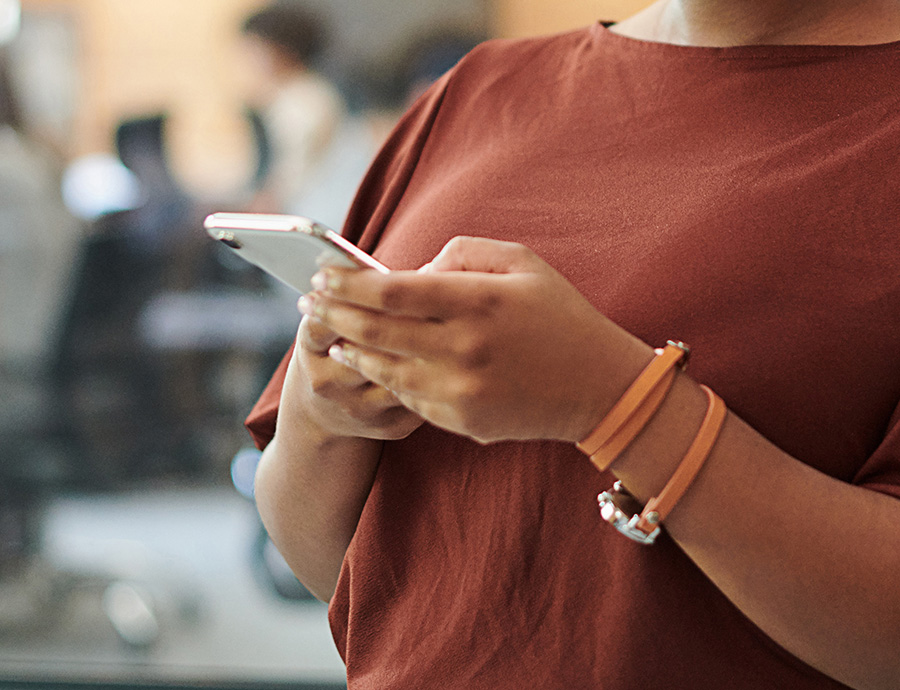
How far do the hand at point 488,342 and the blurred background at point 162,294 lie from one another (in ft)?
4.73

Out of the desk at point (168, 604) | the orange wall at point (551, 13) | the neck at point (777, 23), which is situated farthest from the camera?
the desk at point (168, 604)

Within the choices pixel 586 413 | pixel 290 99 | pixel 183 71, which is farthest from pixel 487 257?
pixel 183 71

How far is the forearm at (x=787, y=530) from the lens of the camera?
486 millimetres

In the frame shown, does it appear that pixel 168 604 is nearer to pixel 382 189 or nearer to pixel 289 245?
pixel 382 189

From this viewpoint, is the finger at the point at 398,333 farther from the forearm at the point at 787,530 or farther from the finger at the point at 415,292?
the forearm at the point at 787,530

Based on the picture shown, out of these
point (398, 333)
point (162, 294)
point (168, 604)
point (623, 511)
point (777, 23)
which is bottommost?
point (168, 604)

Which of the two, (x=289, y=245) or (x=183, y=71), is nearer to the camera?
(x=289, y=245)

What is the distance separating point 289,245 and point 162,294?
1.80 metres

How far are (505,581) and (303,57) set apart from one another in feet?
5.47

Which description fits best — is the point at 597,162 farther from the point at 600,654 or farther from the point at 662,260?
the point at 600,654

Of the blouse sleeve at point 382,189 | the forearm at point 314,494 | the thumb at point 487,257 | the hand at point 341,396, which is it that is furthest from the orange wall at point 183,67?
the thumb at point 487,257

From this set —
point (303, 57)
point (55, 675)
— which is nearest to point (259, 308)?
point (303, 57)

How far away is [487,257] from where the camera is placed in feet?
1.54

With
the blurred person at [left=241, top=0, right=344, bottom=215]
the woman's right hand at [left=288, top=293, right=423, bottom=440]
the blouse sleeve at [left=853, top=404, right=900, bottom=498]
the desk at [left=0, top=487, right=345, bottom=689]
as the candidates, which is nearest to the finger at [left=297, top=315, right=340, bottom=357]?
the woman's right hand at [left=288, top=293, right=423, bottom=440]
